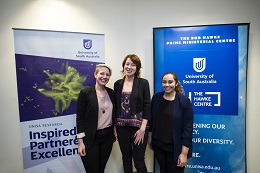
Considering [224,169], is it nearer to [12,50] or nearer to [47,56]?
[47,56]

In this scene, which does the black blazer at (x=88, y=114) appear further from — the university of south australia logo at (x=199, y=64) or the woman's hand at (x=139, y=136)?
the university of south australia logo at (x=199, y=64)

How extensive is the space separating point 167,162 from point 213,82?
113cm

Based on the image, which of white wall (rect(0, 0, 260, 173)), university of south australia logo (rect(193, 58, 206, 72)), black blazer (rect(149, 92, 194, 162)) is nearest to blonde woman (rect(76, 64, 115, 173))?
white wall (rect(0, 0, 260, 173))

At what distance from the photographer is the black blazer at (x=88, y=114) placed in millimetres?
1822

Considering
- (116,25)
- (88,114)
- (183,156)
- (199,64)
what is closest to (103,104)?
(88,114)

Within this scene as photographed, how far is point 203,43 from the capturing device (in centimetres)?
221

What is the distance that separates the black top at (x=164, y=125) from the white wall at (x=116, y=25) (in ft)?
2.62

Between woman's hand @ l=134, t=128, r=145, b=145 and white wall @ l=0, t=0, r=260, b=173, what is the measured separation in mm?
740

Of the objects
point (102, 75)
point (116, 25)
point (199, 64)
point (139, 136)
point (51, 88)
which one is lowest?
point (139, 136)

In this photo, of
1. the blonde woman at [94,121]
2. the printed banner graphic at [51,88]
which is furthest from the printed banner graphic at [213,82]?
the printed banner graphic at [51,88]

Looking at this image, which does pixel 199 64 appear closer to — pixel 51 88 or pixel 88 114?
pixel 88 114

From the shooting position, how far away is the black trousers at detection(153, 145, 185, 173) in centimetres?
178

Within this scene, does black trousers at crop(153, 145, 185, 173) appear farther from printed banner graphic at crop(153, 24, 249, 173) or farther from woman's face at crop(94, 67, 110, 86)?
woman's face at crop(94, 67, 110, 86)

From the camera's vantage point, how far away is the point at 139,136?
1.87m
